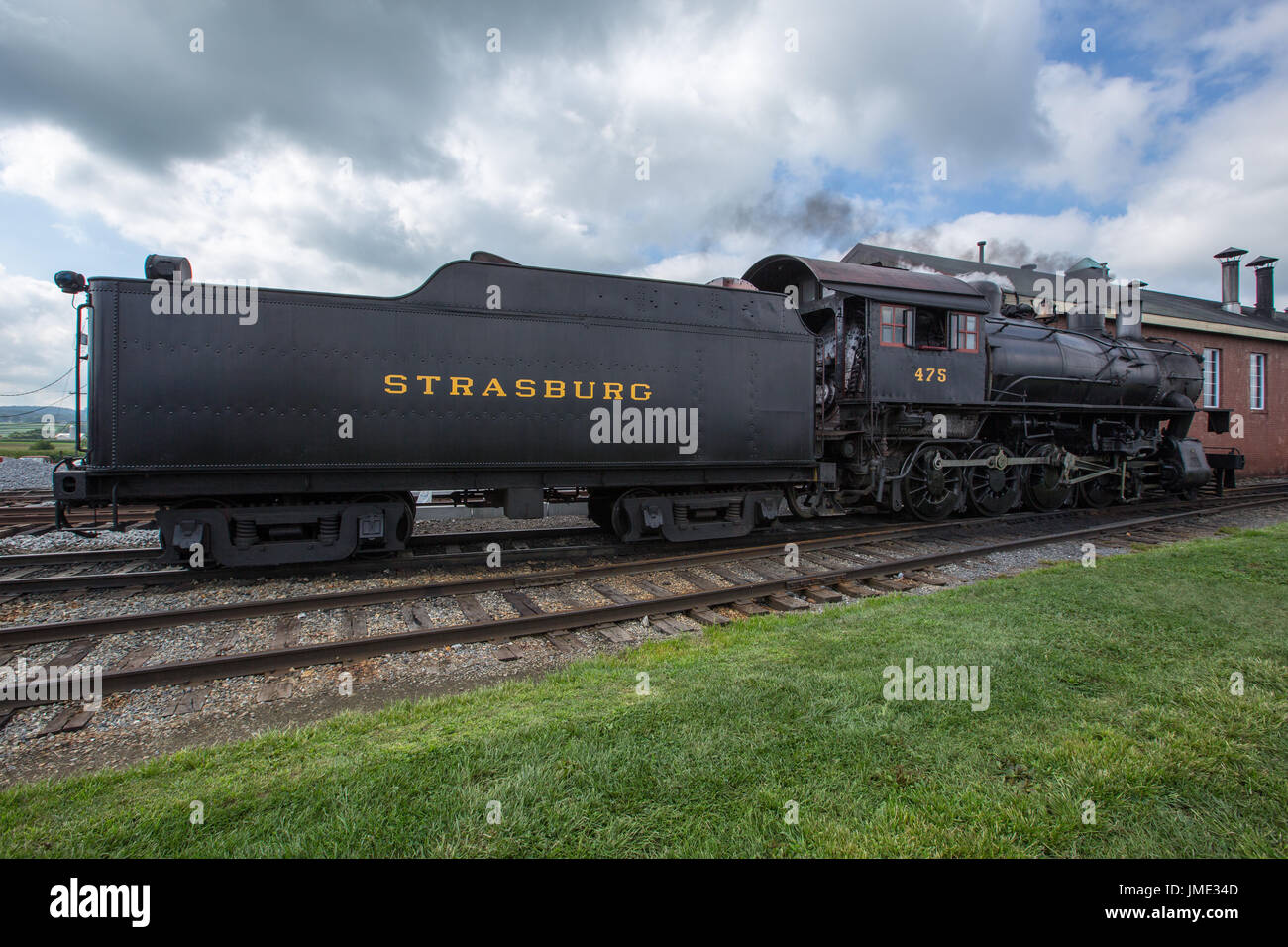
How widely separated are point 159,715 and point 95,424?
3.46 metres

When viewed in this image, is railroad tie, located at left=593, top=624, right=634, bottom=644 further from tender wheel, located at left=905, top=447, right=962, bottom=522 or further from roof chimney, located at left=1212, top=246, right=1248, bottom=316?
roof chimney, located at left=1212, top=246, right=1248, bottom=316

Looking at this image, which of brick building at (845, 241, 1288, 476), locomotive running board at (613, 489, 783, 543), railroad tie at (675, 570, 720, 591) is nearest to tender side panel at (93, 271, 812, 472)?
locomotive running board at (613, 489, 783, 543)

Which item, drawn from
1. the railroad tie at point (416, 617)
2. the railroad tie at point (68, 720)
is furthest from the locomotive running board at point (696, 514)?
the railroad tie at point (68, 720)

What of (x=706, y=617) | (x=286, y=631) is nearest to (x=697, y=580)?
(x=706, y=617)

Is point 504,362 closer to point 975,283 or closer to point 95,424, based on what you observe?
point 95,424

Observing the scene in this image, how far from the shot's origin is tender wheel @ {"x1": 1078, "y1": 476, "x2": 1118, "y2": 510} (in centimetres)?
1259

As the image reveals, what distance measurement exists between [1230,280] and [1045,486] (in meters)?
24.9

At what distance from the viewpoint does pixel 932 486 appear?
32.5 ft

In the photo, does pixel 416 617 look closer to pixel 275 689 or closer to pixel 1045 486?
pixel 275 689

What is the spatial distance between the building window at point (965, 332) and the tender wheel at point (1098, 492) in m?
4.79

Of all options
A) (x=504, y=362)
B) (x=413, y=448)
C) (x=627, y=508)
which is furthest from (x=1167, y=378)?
(x=413, y=448)

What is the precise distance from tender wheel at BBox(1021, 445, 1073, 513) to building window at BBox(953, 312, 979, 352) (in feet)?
9.93

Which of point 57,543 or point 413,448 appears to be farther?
point 57,543
